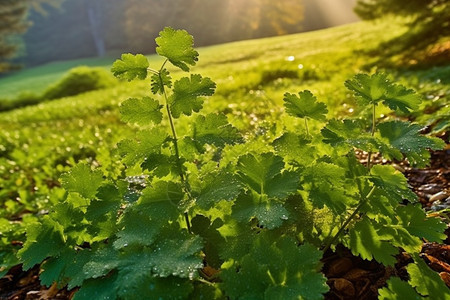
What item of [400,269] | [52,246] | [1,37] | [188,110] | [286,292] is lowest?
[1,37]

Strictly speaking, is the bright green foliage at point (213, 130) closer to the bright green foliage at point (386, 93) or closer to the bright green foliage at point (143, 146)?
the bright green foliage at point (143, 146)

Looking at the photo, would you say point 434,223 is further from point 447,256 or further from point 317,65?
point 317,65

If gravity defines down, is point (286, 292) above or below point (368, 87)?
below

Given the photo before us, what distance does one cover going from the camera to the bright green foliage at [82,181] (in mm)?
1415

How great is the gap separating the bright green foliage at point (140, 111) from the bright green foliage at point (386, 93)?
1.95 feet

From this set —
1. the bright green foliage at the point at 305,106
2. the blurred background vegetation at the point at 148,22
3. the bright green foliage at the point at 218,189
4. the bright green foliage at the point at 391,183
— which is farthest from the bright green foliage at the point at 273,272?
the blurred background vegetation at the point at 148,22

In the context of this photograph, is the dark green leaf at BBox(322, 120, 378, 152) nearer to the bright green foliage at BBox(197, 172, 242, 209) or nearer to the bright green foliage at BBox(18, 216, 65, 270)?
the bright green foliage at BBox(197, 172, 242, 209)

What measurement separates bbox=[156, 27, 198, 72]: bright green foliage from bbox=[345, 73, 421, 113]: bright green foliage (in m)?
0.49

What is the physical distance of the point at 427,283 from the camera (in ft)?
4.13

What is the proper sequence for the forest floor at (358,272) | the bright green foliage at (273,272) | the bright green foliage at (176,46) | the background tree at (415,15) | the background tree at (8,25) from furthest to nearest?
the background tree at (8,25)
the background tree at (415,15)
the forest floor at (358,272)
the bright green foliage at (176,46)
the bright green foliage at (273,272)

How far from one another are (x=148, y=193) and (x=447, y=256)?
1.10 meters

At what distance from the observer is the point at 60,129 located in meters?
7.05

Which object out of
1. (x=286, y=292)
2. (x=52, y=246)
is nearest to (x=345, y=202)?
(x=286, y=292)

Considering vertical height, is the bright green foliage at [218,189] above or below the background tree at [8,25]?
above
